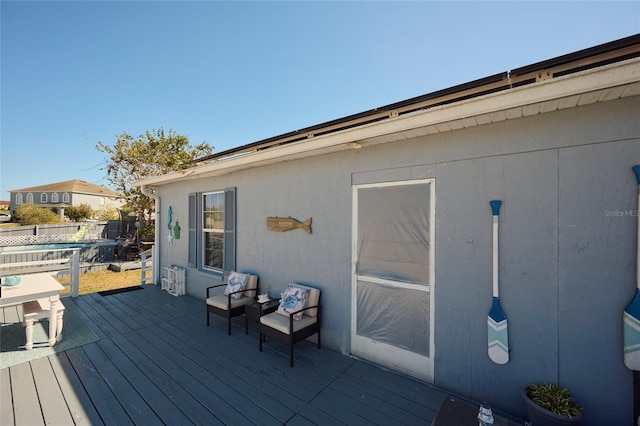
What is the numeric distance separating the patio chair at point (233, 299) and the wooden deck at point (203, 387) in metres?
0.34

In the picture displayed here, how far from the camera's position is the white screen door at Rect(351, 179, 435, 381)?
8.90 ft

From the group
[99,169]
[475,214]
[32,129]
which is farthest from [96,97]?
[475,214]

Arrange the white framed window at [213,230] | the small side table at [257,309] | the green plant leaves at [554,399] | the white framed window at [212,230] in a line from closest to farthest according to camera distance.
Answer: the green plant leaves at [554,399] < the small side table at [257,309] < the white framed window at [212,230] < the white framed window at [213,230]

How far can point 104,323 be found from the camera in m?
4.18

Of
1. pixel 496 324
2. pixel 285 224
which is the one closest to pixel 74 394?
pixel 285 224

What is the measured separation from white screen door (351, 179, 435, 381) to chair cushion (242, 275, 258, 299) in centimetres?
193

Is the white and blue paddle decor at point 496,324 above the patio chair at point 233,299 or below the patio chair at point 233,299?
above

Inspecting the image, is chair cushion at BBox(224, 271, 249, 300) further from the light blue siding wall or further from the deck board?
the light blue siding wall

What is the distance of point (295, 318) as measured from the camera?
321 cm

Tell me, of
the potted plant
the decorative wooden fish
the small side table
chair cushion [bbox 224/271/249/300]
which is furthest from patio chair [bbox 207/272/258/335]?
the potted plant

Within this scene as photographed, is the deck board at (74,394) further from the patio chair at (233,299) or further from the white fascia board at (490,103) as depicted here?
the white fascia board at (490,103)

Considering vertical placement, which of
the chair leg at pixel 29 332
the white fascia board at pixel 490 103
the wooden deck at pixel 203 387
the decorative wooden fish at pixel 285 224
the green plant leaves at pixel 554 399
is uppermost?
the white fascia board at pixel 490 103

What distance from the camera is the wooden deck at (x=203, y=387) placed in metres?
2.20

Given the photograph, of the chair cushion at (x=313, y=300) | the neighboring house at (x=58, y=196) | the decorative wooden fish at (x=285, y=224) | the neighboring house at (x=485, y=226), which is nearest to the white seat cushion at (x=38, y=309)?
the decorative wooden fish at (x=285, y=224)
